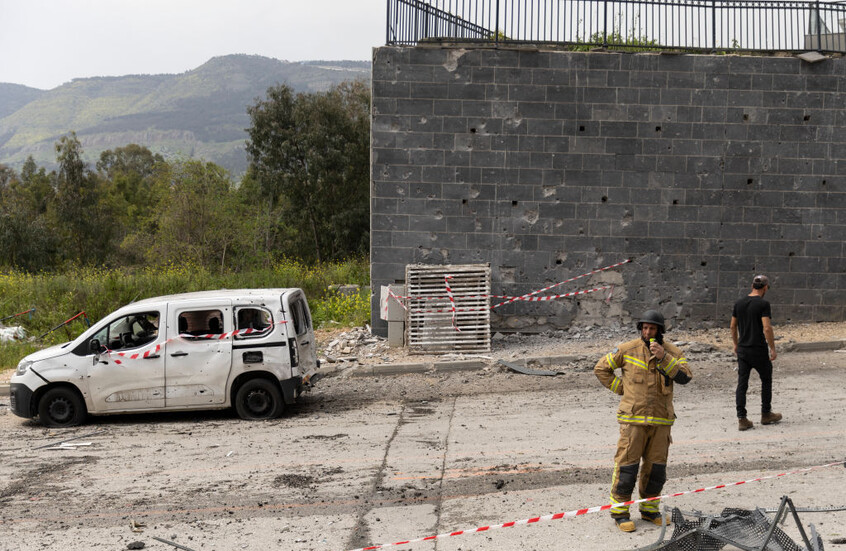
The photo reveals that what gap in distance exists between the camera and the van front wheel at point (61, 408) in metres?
10.4

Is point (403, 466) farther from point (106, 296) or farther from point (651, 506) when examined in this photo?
point (106, 296)

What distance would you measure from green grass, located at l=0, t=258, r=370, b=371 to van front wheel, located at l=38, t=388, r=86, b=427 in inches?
207

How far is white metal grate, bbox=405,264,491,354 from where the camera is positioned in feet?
45.3

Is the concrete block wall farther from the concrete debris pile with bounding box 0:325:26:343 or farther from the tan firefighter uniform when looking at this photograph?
the tan firefighter uniform

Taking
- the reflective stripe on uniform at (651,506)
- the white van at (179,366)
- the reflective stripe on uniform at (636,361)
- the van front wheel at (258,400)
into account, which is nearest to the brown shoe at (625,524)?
the reflective stripe on uniform at (651,506)

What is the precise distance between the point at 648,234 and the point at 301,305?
6.71 meters

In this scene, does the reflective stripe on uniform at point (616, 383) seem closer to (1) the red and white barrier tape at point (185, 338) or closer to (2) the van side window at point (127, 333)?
(1) the red and white barrier tape at point (185, 338)

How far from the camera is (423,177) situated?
14320 millimetres

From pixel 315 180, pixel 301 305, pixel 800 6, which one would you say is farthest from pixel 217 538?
pixel 315 180

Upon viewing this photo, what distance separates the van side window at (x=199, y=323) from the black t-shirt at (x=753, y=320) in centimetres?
633

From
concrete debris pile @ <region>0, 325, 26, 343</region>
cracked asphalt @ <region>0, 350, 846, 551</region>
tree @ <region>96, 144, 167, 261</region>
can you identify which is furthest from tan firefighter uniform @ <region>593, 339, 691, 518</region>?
tree @ <region>96, 144, 167, 261</region>

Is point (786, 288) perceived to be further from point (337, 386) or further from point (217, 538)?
point (217, 538)

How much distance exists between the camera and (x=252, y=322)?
10.4 metres

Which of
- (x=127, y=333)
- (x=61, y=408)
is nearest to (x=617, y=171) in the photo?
(x=127, y=333)
